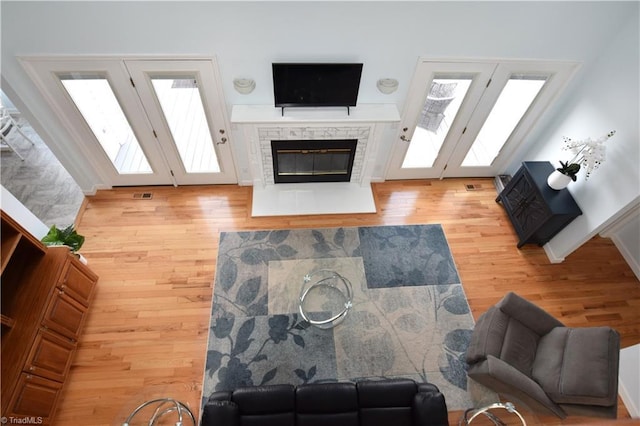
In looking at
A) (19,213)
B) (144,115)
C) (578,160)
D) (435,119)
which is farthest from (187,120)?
(578,160)

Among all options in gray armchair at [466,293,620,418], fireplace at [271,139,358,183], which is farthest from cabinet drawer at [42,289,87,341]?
gray armchair at [466,293,620,418]

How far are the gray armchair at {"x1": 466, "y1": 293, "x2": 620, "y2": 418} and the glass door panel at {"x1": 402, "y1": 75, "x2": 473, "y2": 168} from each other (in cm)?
236

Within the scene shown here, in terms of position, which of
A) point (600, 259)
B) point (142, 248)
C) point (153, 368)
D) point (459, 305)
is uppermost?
point (142, 248)

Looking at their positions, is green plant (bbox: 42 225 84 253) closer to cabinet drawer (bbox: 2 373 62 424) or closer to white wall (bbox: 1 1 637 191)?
cabinet drawer (bbox: 2 373 62 424)

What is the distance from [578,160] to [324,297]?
130 inches

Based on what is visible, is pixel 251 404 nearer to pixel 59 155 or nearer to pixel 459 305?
pixel 459 305

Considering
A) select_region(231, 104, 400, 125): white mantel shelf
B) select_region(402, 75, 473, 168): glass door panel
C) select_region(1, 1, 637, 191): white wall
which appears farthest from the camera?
select_region(402, 75, 473, 168): glass door panel

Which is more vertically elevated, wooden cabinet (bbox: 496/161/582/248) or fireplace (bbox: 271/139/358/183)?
fireplace (bbox: 271/139/358/183)

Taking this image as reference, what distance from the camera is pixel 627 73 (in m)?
3.37

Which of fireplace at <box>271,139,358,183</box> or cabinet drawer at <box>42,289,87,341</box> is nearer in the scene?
cabinet drawer at <box>42,289,87,341</box>

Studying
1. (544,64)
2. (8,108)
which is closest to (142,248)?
(8,108)

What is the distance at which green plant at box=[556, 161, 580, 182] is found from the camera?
371 centimetres

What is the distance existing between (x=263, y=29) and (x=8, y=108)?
4.74 meters

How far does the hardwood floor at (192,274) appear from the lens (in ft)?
11.0
